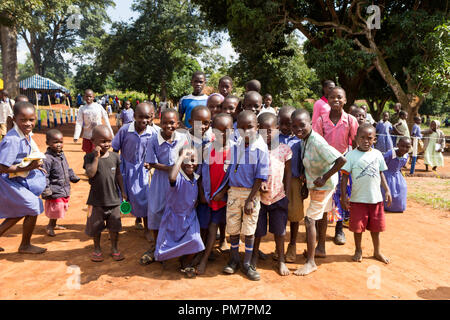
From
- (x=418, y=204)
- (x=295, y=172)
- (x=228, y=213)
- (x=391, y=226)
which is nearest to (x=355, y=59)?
(x=418, y=204)

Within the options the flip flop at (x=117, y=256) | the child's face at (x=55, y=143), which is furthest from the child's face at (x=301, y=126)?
the child's face at (x=55, y=143)

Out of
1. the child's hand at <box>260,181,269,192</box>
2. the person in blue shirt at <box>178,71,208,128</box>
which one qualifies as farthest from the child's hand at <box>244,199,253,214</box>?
the person in blue shirt at <box>178,71,208,128</box>

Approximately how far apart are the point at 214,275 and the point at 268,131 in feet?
5.23

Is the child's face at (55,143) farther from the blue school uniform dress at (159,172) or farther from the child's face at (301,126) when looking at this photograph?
the child's face at (301,126)

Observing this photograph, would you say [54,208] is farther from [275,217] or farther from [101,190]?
[275,217]

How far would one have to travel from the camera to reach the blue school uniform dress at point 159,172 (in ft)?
12.3

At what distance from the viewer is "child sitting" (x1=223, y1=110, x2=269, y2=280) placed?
11.0 ft

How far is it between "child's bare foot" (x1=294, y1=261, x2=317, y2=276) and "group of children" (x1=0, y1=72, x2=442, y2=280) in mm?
14

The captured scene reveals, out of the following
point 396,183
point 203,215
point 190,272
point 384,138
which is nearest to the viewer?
point 190,272

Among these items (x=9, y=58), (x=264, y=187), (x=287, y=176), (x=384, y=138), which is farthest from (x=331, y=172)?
(x=9, y=58)

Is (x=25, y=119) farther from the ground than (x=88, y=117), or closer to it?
closer to it

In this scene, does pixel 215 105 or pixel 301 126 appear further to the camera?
pixel 215 105

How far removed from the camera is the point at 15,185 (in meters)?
3.75

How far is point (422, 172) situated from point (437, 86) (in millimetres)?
2736
